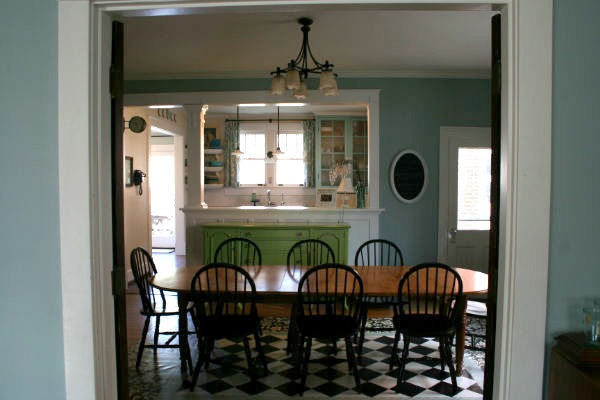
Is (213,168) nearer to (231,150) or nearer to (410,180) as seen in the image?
(231,150)

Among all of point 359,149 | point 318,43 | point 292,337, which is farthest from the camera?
point 359,149

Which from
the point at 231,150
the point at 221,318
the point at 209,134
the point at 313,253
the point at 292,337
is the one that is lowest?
the point at 292,337

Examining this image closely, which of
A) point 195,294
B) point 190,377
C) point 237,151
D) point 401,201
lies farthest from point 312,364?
point 237,151

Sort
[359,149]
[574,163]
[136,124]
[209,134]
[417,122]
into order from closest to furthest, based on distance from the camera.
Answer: [574,163], [417,122], [136,124], [359,149], [209,134]

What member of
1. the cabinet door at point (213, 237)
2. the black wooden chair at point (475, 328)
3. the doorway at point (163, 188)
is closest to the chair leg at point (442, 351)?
the black wooden chair at point (475, 328)

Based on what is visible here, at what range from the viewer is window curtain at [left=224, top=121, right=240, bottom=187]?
774 cm

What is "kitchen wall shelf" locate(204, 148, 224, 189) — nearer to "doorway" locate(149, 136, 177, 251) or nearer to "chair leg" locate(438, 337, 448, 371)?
"doorway" locate(149, 136, 177, 251)

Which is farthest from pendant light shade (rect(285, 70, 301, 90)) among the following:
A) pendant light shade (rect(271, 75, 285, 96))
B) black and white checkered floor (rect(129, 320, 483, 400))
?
black and white checkered floor (rect(129, 320, 483, 400))

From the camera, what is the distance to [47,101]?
132cm

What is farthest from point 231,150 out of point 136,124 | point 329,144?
point 136,124

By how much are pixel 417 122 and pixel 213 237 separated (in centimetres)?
268

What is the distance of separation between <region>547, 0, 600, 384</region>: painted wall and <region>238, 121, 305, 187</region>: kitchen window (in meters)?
6.52

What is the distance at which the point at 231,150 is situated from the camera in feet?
25.4

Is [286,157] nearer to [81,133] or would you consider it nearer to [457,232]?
[457,232]
